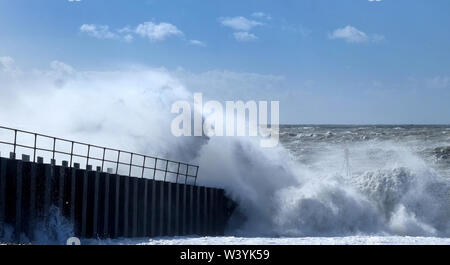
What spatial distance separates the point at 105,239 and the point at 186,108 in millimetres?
14758

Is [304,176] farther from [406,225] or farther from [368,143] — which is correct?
[368,143]

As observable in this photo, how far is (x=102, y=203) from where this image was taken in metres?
21.9

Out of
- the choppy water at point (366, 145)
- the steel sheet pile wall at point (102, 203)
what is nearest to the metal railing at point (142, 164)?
the steel sheet pile wall at point (102, 203)

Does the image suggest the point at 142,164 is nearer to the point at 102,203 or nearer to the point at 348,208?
the point at 348,208

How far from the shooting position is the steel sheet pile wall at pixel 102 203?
739 inches

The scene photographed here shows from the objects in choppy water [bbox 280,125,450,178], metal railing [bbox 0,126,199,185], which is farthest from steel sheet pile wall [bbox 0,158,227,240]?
choppy water [bbox 280,125,450,178]

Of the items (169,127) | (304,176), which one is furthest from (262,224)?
(169,127)

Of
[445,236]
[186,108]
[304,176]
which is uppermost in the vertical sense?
[186,108]

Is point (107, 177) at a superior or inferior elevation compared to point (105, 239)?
superior

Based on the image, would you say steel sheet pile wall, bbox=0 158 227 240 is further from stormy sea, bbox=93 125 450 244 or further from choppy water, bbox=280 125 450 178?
choppy water, bbox=280 125 450 178

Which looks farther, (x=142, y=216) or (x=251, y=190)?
(x=251, y=190)

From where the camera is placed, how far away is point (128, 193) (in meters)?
23.0

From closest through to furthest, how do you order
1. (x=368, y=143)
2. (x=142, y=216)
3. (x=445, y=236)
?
(x=142, y=216), (x=445, y=236), (x=368, y=143)
